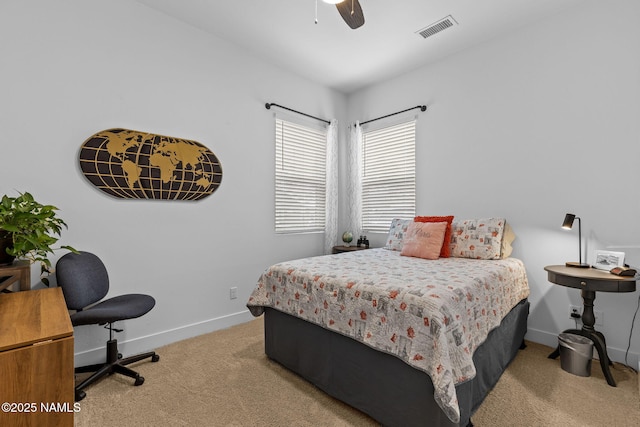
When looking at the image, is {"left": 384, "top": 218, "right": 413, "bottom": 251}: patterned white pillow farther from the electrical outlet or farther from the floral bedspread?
the electrical outlet

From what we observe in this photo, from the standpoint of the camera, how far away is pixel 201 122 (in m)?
2.96

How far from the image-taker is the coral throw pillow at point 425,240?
2.75m

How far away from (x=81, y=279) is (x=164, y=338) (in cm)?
95

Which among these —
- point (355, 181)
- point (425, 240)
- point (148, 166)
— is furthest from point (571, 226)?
point (148, 166)

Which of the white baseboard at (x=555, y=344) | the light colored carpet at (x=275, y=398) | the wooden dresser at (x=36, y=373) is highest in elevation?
the wooden dresser at (x=36, y=373)

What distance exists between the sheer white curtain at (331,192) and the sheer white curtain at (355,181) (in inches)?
9.6

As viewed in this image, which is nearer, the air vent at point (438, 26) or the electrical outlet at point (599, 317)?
the electrical outlet at point (599, 317)

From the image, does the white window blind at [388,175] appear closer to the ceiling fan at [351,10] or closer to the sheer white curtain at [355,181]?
the sheer white curtain at [355,181]

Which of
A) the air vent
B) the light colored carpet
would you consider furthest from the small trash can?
the air vent

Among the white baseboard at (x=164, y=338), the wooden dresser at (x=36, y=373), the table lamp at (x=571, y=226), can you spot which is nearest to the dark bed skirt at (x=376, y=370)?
the table lamp at (x=571, y=226)

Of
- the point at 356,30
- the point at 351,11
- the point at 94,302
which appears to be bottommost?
the point at 94,302

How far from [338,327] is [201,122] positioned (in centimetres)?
234

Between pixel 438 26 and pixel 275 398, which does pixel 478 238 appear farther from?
pixel 275 398

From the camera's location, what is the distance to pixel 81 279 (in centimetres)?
207
